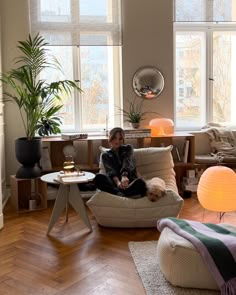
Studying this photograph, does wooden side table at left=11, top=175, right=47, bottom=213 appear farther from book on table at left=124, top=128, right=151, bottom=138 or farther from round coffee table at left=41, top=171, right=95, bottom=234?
book on table at left=124, top=128, right=151, bottom=138

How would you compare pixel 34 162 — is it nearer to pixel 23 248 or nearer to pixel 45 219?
pixel 45 219

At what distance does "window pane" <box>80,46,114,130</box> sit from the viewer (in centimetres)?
507

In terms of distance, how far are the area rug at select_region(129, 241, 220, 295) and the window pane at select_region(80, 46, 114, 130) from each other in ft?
7.71

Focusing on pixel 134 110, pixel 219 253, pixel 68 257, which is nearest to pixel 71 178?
pixel 68 257

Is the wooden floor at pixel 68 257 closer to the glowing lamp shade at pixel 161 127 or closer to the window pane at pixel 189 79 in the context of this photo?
the glowing lamp shade at pixel 161 127

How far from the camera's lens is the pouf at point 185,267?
2359 mm

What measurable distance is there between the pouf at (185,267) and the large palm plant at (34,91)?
2.30 m

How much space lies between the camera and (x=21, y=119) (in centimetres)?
474

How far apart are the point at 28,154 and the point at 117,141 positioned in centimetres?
101

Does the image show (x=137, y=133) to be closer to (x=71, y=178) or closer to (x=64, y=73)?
(x=64, y=73)

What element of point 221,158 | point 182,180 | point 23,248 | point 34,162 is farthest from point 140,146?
point 23,248

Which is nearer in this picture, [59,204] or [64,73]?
[59,204]

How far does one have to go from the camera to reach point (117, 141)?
12.5ft

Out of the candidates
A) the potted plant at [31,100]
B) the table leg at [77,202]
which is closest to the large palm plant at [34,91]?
the potted plant at [31,100]
